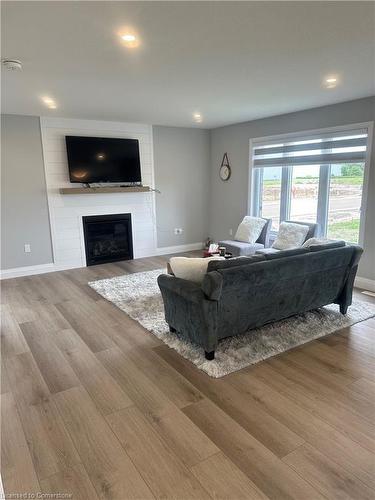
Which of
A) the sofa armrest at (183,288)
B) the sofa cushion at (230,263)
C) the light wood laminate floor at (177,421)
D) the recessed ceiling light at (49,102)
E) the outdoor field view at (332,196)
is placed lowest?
the light wood laminate floor at (177,421)

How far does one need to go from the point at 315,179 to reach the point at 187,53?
128 inches

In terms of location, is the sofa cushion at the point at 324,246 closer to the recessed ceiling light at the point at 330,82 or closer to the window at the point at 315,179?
the window at the point at 315,179

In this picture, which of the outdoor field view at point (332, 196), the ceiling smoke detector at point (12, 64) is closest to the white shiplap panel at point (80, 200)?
the outdoor field view at point (332, 196)

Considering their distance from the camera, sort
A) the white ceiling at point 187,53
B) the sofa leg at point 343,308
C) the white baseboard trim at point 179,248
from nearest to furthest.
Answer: the white ceiling at point 187,53
the sofa leg at point 343,308
the white baseboard trim at point 179,248

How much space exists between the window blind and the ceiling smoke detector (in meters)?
4.04

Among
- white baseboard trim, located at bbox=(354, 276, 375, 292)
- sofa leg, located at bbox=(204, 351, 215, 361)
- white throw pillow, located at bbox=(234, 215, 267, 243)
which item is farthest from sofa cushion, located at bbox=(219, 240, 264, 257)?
sofa leg, located at bbox=(204, 351, 215, 361)

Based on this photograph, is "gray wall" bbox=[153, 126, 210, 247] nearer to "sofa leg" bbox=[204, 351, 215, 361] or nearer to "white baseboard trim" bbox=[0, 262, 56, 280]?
"white baseboard trim" bbox=[0, 262, 56, 280]

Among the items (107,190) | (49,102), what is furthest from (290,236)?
(49,102)

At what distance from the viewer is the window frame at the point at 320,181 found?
14.9 ft

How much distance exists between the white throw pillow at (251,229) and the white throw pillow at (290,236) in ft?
1.61

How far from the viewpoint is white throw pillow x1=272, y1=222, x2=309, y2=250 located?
5086 mm

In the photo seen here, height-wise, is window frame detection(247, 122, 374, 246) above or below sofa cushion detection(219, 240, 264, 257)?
above

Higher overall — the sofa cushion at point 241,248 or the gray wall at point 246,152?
the gray wall at point 246,152

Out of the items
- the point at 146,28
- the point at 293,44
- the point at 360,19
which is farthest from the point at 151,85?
the point at 360,19
